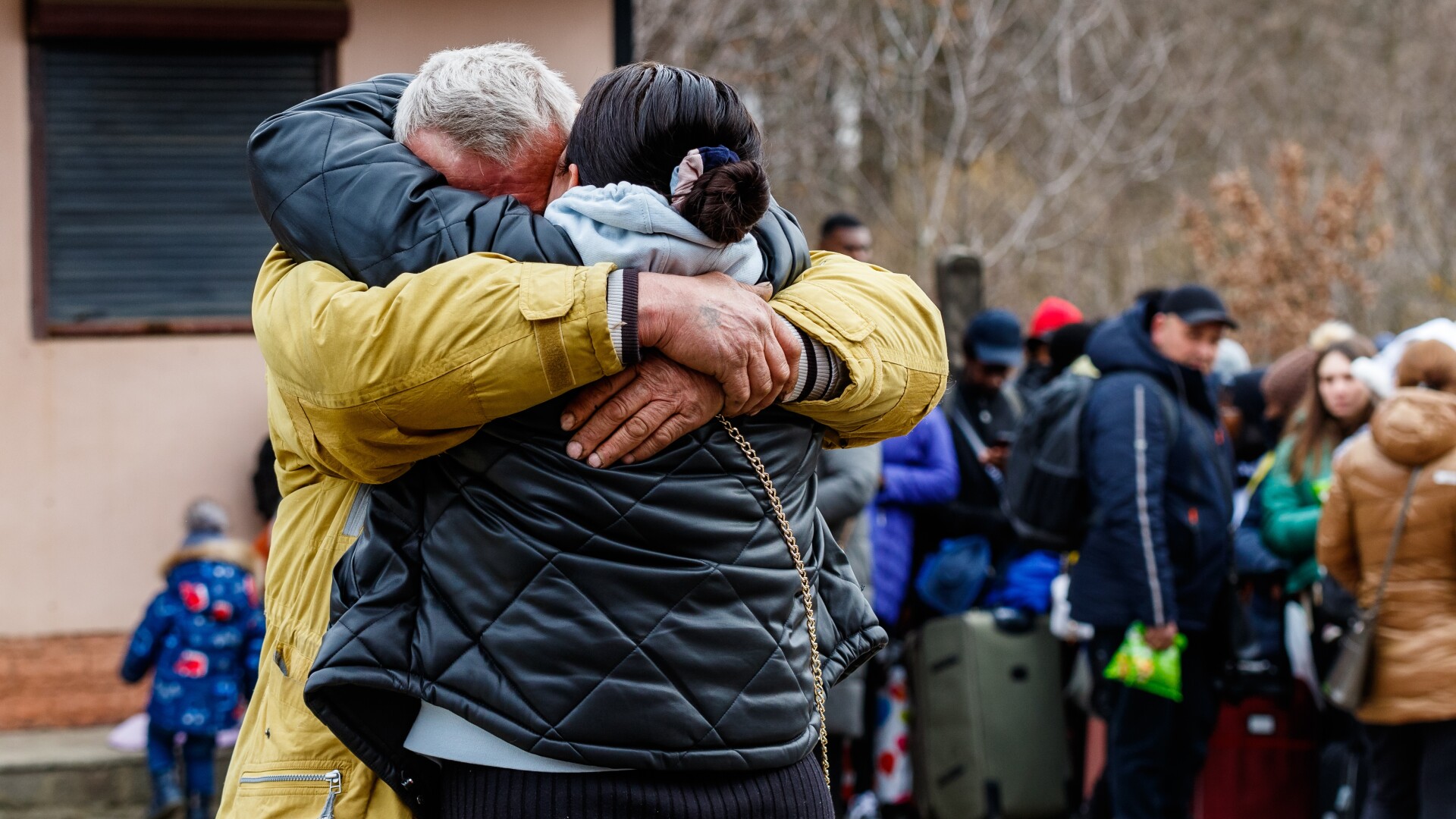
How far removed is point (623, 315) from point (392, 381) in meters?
0.29

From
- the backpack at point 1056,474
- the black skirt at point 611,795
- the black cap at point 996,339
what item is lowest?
the backpack at point 1056,474

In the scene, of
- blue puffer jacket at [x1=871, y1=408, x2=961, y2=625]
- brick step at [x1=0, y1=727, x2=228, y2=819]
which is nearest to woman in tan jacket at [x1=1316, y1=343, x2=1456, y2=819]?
blue puffer jacket at [x1=871, y1=408, x2=961, y2=625]

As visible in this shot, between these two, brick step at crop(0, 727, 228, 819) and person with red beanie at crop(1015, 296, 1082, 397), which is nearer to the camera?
brick step at crop(0, 727, 228, 819)

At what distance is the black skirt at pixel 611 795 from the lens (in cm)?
200

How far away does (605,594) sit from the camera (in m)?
1.98

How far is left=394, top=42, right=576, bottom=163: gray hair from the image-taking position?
216 centimetres

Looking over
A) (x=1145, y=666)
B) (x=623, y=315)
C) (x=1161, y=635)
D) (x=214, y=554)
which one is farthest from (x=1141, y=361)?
(x=623, y=315)

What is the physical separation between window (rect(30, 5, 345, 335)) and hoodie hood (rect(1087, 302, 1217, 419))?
138 inches

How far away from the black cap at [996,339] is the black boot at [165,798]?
378 centimetres

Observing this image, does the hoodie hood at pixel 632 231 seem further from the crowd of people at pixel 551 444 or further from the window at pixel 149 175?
the window at pixel 149 175

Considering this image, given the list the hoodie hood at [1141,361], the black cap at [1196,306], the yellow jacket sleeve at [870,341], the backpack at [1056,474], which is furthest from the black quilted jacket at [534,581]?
the black cap at [1196,306]

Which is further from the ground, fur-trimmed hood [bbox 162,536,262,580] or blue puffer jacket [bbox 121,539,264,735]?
fur-trimmed hood [bbox 162,536,262,580]

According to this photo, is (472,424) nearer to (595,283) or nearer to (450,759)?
(595,283)

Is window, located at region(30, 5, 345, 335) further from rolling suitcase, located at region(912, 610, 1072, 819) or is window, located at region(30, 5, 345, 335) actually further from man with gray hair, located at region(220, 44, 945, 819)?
man with gray hair, located at region(220, 44, 945, 819)
